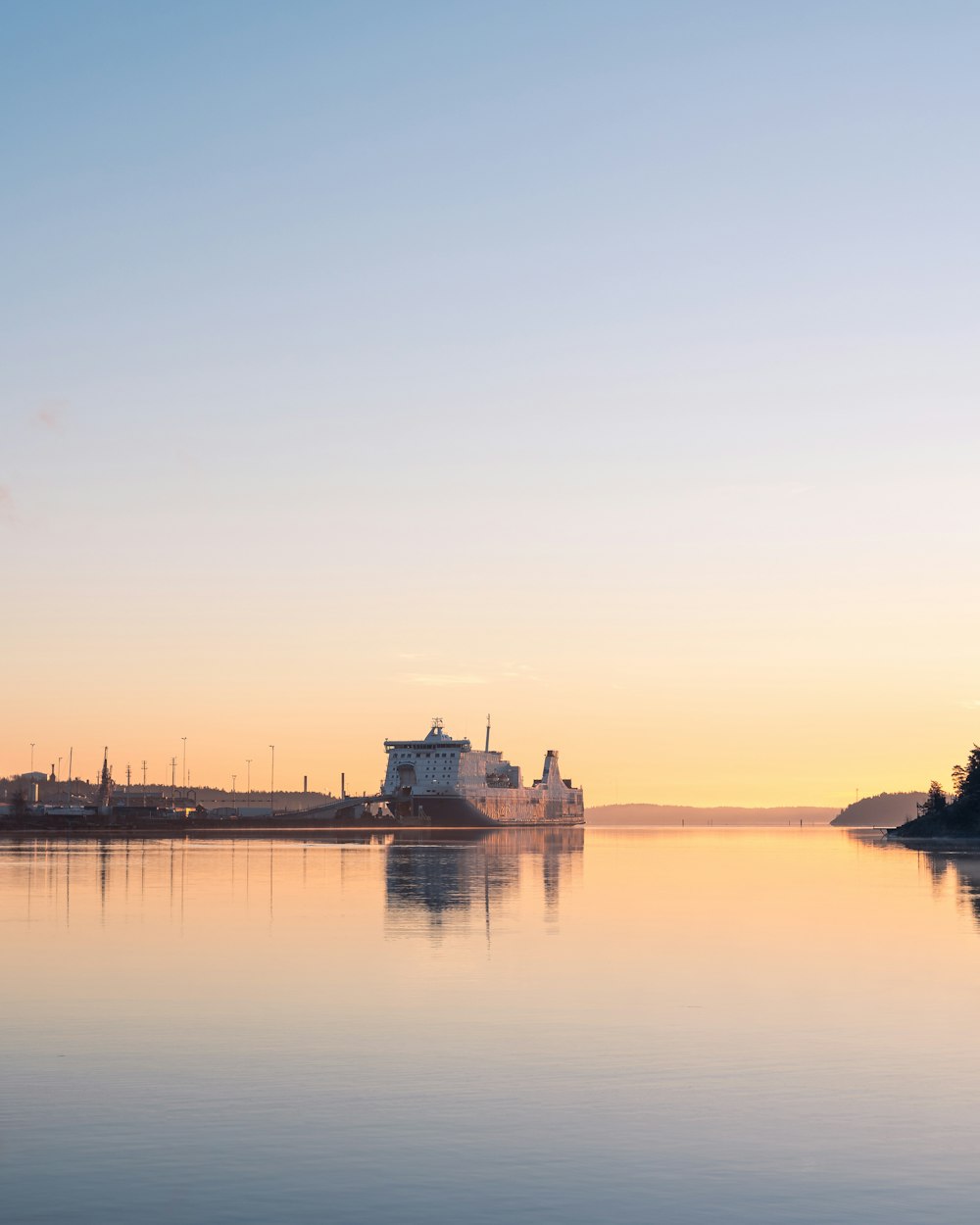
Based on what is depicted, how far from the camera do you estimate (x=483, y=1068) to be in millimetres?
24750

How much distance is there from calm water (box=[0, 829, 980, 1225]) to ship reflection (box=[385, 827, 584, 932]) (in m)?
1.39

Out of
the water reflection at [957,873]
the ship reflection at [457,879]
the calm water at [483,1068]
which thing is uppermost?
the calm water at [483,1068]

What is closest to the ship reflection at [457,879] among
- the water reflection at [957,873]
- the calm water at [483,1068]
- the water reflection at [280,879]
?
the water reflection at [280,879]

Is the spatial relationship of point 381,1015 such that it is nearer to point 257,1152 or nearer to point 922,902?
point 257,1152

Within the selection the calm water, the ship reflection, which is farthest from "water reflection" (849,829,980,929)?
the ship reflection

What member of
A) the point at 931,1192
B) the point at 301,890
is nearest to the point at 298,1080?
the point at 931,1192

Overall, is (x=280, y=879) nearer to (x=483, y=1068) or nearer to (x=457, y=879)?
(x=457, y=879)

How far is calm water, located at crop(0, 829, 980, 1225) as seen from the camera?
17234 mm

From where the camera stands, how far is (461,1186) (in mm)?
17375

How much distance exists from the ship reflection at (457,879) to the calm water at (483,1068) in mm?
1386

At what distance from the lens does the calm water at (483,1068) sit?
17.2 meters

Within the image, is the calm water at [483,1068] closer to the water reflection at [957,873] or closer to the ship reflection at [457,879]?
the ship reflection at [457,879]

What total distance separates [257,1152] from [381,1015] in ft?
37.5

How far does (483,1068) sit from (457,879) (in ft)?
174
